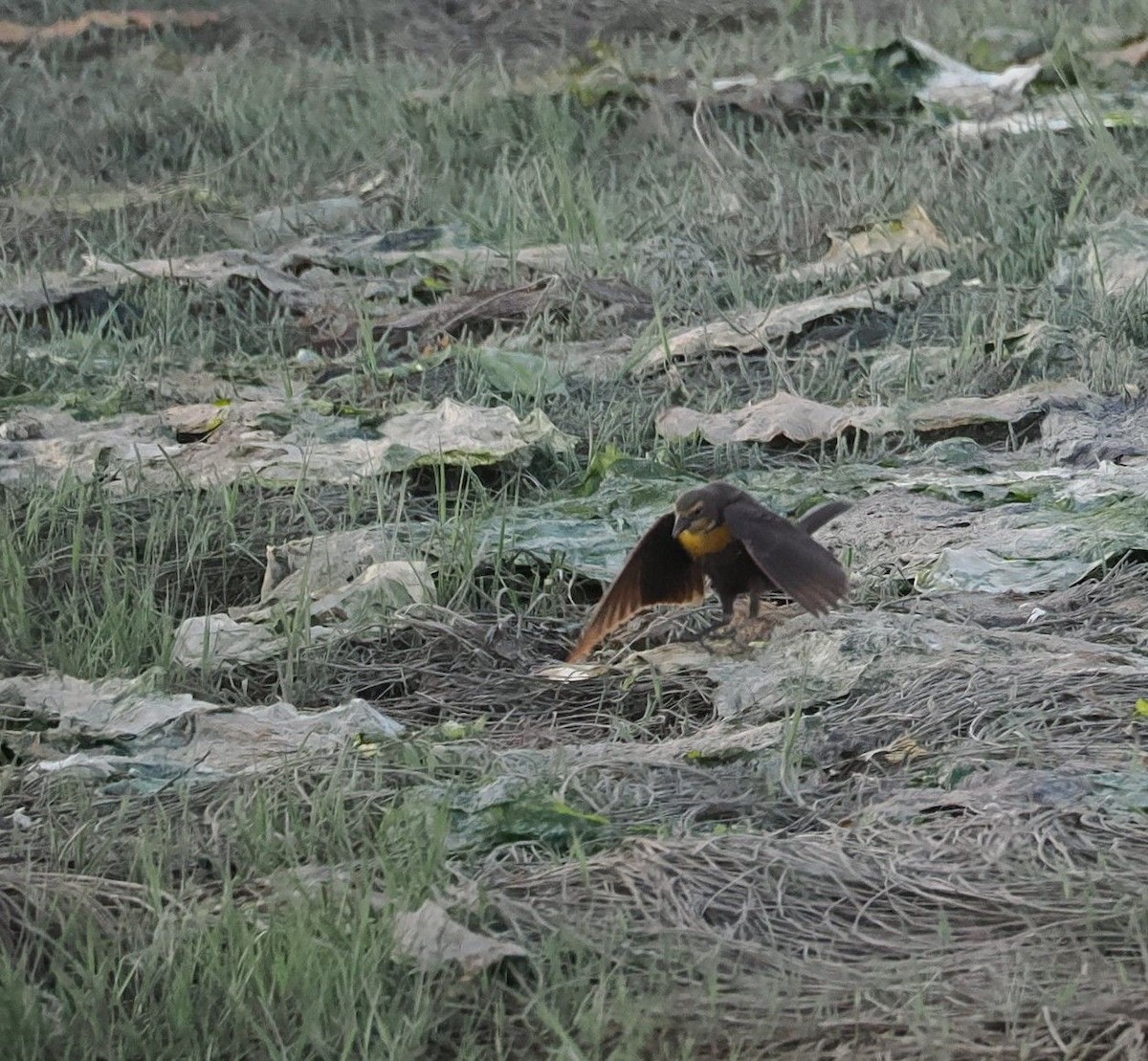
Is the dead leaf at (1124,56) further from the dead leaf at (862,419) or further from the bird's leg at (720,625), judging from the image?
the bird's leg at (720,625)

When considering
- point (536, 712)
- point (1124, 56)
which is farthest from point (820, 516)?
point (1124, 56)

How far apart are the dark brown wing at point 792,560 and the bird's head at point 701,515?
8 cm

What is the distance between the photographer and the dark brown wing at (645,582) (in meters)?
4.21

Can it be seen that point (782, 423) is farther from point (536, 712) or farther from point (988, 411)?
point (536, 712)

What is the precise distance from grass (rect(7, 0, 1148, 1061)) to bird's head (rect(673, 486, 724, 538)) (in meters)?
0.33

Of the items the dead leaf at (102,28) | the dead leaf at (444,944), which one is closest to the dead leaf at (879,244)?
the dead leaf at (444,944)

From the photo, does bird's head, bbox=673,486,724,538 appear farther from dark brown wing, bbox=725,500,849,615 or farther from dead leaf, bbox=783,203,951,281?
dead leaf, bbox=783,203,951,281

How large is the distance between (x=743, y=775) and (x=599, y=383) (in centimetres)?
294

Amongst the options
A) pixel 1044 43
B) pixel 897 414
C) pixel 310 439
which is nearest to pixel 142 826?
pixel 310 439

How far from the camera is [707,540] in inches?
163

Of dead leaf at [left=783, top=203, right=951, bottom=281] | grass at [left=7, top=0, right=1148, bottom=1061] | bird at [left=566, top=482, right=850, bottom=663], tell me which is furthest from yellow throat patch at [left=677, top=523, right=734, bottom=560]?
dead leaf at [left=783, top=203, right=951, bottom=281]

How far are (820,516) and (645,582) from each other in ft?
1.38

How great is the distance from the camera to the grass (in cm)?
264

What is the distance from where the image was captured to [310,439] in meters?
5.65
